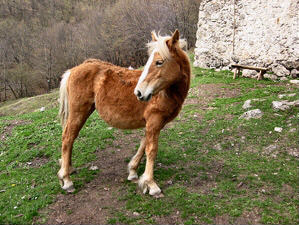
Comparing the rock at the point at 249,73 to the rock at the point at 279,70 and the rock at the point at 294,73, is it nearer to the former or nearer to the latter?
the rock at the point at 279,70

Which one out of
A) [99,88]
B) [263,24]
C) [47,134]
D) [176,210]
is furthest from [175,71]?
[263,24]

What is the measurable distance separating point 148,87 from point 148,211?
5.91 ft

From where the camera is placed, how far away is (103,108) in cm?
406

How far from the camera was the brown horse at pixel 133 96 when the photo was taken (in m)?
3.36

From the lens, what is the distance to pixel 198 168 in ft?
15.1

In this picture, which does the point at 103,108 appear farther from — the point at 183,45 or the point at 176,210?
the point at 176,210

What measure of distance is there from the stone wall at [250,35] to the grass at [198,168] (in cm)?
248

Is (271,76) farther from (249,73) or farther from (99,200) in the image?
(99,200)

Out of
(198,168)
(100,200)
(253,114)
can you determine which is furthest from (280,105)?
(100,200)

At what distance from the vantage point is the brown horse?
3.36 metres

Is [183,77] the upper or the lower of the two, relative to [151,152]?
upper

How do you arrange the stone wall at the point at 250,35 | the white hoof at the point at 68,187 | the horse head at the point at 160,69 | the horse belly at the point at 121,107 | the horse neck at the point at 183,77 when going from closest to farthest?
the horse head at the point at 160,69, the horse neck at the point at 183,77, the horse belly at the point at 121,107, the white hoof at the point at 68,187, the stone wall at the point at 250,35

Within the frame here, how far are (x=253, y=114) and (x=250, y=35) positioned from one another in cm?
610

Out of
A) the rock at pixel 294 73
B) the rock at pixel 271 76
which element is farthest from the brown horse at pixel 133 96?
the rock at pixel 271 76
